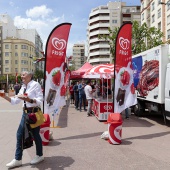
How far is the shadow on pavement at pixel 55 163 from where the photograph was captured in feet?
16.8

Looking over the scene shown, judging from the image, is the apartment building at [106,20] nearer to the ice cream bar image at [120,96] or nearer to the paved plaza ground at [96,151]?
the paved plaza ground at [96,151]

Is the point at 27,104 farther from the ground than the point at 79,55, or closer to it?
closer to it

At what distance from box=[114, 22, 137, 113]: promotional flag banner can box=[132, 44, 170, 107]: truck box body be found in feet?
6.00

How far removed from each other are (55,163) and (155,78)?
6.02m

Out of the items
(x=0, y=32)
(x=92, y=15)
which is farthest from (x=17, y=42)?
(x=92, y=15)

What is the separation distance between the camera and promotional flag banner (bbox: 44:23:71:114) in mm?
7664

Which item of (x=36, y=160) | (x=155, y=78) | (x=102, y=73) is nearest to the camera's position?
(x=36, y=160)

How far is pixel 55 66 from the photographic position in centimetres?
779

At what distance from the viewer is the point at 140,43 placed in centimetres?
2928

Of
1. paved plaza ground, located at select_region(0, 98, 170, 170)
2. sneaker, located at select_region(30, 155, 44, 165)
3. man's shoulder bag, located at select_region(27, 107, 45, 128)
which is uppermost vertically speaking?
man's shoulder bag, located at select_region(27, 107, 45, 128)

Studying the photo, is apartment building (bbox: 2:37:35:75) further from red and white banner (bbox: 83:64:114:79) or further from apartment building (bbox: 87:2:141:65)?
red and white banner (bbox: 83:64:114:79)

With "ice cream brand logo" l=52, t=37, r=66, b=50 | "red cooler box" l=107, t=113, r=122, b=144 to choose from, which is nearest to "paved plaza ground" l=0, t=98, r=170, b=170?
"red cooler box" l=107, t=113, r=122, b=144

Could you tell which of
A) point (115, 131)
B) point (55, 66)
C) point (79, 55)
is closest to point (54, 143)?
point (115, 131)

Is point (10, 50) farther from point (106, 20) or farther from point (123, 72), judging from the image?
point (123, 72)
